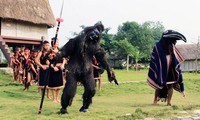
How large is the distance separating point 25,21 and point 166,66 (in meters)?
18.0

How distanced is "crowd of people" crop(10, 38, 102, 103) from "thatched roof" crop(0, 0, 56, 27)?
7678mm

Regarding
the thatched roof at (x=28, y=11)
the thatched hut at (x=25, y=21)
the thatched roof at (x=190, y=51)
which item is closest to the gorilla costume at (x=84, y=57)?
the thatched hut at (x=25, y=21)

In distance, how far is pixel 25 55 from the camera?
599 inches

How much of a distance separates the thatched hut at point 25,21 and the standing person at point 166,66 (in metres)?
15.7

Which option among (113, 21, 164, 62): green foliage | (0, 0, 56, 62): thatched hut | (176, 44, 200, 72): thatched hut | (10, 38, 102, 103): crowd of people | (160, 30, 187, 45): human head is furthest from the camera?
(113, 21, 164, 62): green foliage

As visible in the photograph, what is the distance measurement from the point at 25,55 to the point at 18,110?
822 centimetres

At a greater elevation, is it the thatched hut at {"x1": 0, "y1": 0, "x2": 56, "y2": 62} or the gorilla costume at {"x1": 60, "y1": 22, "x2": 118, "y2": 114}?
the thatched hut at {"x1": 0, "y1": 0, "x2": 56, "y2": 62}

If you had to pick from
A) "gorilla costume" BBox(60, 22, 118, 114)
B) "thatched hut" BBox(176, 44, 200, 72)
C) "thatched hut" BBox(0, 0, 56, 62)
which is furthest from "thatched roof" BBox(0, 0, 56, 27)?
"thatched hut" BBox(176, 44, 200, 72)

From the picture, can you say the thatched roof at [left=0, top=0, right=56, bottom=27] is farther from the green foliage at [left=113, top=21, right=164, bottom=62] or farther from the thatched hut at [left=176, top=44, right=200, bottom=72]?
the thatched hut at [left=176, top=44, right=200, bottom=72]

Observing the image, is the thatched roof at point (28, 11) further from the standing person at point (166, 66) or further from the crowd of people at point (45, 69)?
the standing person at point (166, 66)

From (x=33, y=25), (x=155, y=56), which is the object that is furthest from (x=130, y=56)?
(x=155, y=56)

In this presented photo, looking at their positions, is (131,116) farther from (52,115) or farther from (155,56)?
(155,56)

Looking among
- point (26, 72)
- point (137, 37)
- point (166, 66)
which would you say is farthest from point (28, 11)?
point (137, 37)

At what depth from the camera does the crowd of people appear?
8.04 m
